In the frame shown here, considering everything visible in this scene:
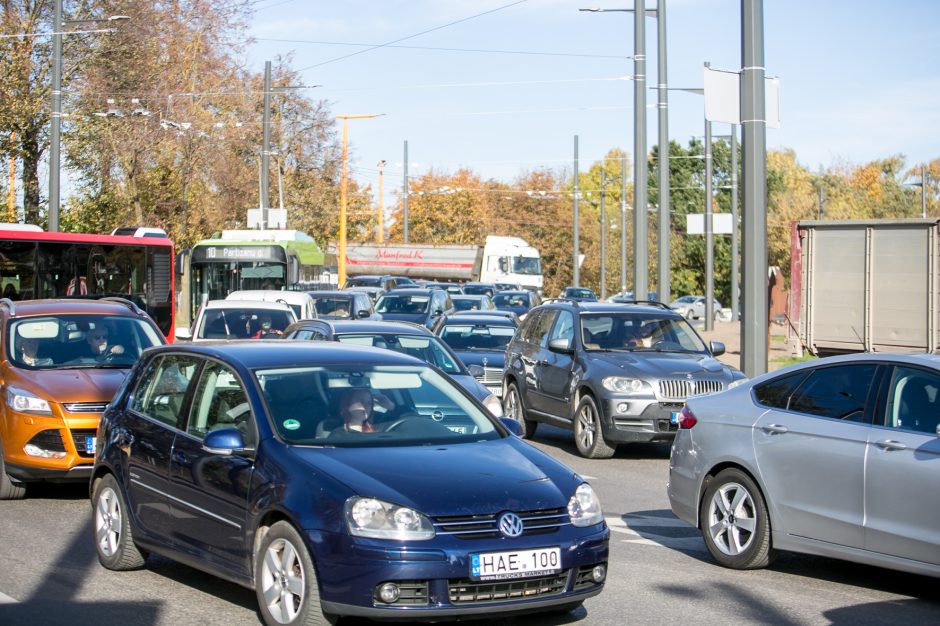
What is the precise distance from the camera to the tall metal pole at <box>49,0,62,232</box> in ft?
89.4

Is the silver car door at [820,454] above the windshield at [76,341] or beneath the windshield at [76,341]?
beneath

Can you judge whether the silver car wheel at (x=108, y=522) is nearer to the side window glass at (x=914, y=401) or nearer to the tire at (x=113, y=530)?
the tire at (x=113, y=530)

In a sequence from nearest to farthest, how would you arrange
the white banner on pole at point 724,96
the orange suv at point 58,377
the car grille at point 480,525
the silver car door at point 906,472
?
1. the car grille at point 480,525
2. the silver car door at point 906,472
3. the orange suv at point 58,377
4. the white banner on pole at point 724,96

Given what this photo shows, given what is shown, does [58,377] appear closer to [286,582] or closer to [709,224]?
[286,582]

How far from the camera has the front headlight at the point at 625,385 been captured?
47.6 ft

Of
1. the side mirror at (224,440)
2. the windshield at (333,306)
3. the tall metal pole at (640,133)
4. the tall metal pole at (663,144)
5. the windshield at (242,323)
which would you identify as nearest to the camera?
the side mirror at (224,440)

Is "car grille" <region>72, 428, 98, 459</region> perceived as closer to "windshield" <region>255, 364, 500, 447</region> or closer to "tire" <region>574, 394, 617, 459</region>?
"windshield" <region>255, 364, 500, 447</region>

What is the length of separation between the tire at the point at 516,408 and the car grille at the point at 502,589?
35.8 feet

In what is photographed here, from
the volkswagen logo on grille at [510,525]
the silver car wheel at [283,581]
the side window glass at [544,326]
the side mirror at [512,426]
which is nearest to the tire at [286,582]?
the silver car wheel at [283,581]

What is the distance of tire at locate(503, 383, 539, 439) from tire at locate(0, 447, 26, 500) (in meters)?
7.35

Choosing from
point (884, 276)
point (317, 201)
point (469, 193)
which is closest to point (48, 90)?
point (884, 276)

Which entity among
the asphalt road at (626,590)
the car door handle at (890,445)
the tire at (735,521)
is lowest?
the asphalt road at (626,590)

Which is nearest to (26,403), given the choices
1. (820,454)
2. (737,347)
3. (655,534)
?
(655,534)

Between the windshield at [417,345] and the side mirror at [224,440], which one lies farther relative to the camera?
the windshield at [417,345]
